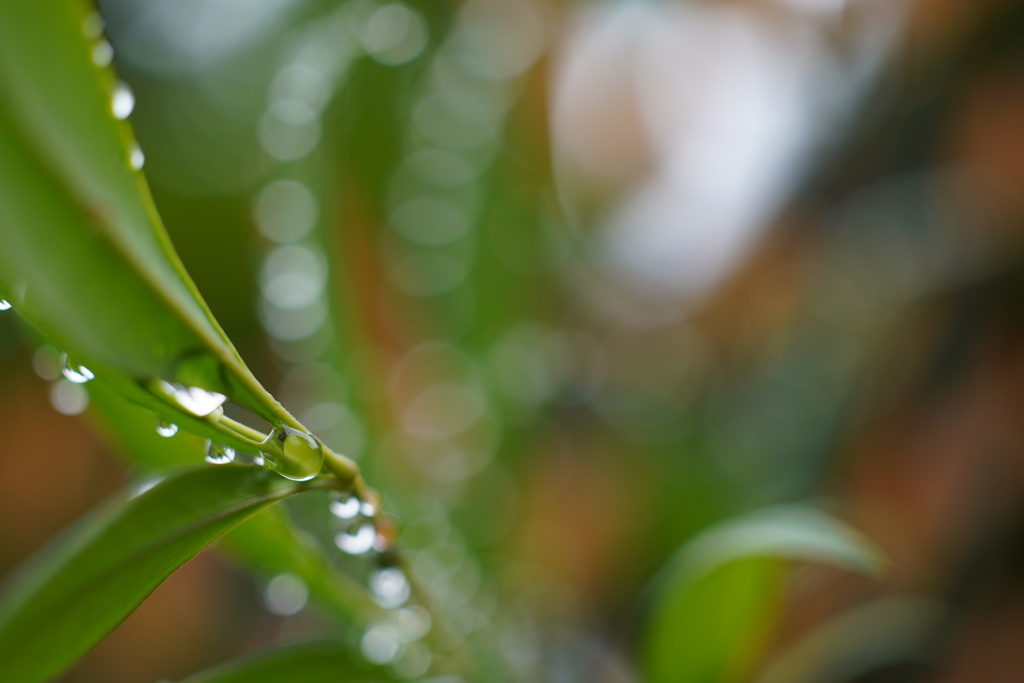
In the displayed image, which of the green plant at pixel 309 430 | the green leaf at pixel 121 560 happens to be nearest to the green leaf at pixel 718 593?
the green plant at pixel 309 430

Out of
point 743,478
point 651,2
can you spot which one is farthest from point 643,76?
point 743,478

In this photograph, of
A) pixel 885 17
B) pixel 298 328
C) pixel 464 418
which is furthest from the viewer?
pixel 885 17

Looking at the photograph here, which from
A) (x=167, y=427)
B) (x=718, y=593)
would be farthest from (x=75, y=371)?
(x=718, y=593)

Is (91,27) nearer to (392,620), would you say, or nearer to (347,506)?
(347,506)

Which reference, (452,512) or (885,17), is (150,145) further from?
(885,17)

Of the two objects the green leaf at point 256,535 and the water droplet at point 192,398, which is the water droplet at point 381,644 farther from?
the water droplet at point 192,398

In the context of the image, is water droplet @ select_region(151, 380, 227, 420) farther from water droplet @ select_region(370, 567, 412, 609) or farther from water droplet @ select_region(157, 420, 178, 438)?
water droplet @ select_region(370, 567, 412, 609)
